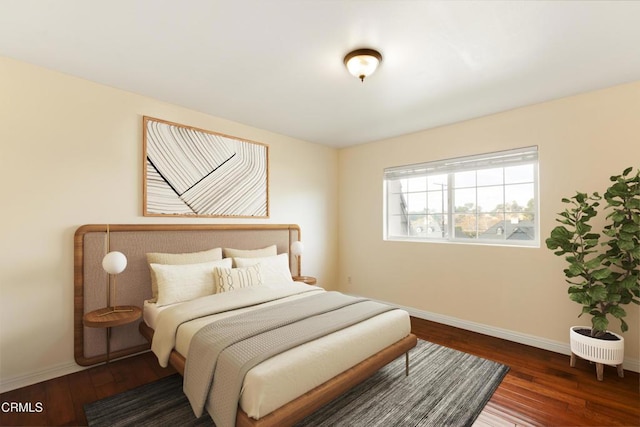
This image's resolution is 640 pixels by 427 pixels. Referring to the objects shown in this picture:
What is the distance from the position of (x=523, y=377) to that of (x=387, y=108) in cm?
280

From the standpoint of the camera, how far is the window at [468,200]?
3.26 m

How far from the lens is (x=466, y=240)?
146 inches

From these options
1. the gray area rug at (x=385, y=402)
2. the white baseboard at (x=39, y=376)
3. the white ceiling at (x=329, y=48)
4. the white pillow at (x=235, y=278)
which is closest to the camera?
the white ceiling at (x=329, y=48)

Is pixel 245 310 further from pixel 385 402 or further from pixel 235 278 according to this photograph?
pixel 385 402

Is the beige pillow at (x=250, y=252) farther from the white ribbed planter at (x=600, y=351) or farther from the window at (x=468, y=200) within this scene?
the white ribbed planter at (x=600, y=351)

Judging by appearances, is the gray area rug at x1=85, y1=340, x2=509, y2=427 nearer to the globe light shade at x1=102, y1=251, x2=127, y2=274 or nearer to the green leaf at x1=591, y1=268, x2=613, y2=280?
the globe light shade at x1=102, y1=251, x2=127, y2=274

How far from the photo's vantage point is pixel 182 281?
107 inches

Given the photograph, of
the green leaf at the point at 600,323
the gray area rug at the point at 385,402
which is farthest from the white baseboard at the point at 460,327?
the gray area rug at the point at 385,402

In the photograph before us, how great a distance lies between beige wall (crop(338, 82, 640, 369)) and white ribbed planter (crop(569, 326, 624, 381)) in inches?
15.2

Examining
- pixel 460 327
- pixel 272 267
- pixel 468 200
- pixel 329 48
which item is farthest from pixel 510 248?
pixel 329 48

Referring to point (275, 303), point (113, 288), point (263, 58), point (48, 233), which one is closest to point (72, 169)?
point (48, 233)

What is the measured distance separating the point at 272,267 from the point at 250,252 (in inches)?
13.5

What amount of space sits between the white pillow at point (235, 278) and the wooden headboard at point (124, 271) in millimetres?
552

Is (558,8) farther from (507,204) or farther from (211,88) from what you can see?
(211,88)
